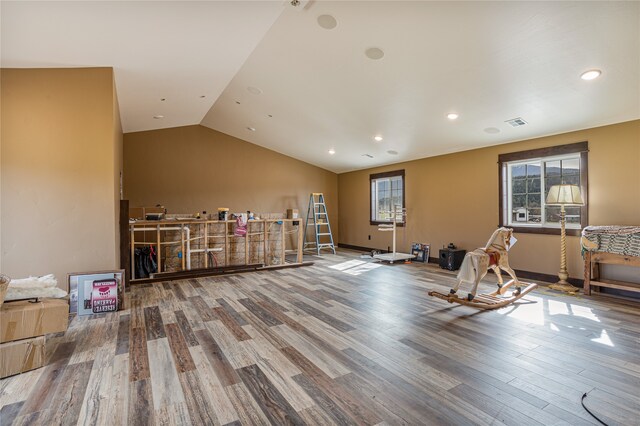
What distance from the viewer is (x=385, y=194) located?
8.27m

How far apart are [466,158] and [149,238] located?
259 inches

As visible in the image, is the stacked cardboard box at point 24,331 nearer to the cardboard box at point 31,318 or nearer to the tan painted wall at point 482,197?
the cardboard box at point 31,318

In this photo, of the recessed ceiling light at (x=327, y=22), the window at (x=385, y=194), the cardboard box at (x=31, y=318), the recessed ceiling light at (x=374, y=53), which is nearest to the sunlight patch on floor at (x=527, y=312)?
the recessed ceiling light at (x=374, y=53)

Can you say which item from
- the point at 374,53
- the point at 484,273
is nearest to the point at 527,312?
the point at 484,273

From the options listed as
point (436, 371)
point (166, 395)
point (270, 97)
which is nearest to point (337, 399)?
point (436, 371)

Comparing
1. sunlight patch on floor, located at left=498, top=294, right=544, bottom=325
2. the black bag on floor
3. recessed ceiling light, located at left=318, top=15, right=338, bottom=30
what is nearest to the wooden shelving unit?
the black bag on floor

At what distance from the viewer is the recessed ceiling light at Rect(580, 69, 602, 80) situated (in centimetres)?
330

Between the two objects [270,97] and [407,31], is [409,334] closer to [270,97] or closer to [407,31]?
[407,31]

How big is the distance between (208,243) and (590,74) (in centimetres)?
588

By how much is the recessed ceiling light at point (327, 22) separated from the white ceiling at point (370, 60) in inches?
2.5

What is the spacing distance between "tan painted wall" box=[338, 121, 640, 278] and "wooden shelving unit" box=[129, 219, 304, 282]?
283cm

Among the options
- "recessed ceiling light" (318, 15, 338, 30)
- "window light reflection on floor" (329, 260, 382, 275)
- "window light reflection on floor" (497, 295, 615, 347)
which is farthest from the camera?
"window light reflection on floor" (329, 260, 382, 275)

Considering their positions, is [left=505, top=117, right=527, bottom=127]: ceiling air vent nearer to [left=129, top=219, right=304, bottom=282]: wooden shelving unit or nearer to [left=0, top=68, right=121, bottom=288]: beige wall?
[left=129, top=219, right=304, bottom=282]: wooden shelving unit

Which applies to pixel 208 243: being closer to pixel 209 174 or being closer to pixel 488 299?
pixel 209 174
